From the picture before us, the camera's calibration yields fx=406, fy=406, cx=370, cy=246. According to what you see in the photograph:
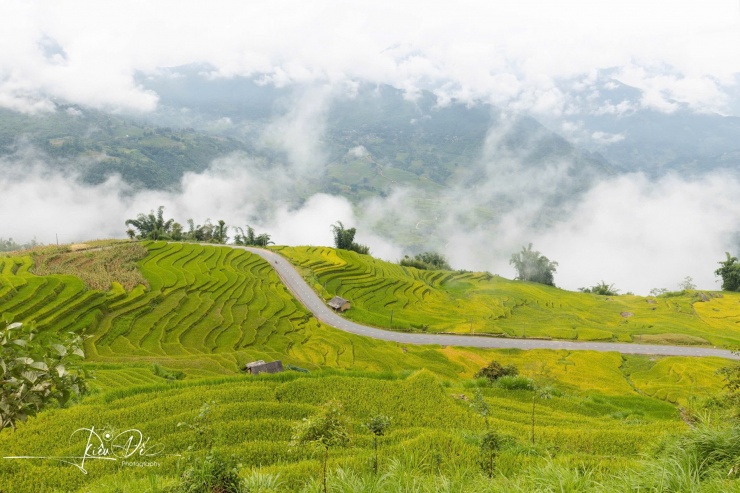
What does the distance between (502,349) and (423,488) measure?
44101 mm

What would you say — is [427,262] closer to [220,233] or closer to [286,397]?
[220,233]

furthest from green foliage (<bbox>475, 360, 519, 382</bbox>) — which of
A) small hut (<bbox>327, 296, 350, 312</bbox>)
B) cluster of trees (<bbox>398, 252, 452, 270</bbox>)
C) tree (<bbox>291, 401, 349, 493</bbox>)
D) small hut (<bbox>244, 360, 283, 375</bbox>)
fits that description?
cluster of trees (<bbox>398, 252, 452, 270</bbox>)

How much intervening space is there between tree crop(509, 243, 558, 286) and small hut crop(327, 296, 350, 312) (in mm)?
53115

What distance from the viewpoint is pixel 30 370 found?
4480 millimetres

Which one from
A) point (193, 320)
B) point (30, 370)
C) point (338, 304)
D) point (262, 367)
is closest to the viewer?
point (30, 370)

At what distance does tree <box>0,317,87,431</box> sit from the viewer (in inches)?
172

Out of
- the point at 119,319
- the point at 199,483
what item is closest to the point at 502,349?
the point at 119,319

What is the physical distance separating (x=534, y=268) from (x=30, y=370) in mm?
96333

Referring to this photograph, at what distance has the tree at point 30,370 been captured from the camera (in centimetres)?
438

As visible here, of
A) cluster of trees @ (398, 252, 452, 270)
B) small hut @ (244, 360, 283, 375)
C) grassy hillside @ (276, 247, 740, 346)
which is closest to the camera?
small hut @ (244, 360, 283, 375)

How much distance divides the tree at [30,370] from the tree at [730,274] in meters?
105

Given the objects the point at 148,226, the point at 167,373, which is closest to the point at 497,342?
the point at 167,373

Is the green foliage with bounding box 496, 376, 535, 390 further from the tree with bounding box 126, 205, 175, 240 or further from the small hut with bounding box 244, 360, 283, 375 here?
the tree with bounding box 126, 205, 175, 240

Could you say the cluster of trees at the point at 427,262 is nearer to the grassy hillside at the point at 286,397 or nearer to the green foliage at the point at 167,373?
the grassy hillside at the point at 286,397
